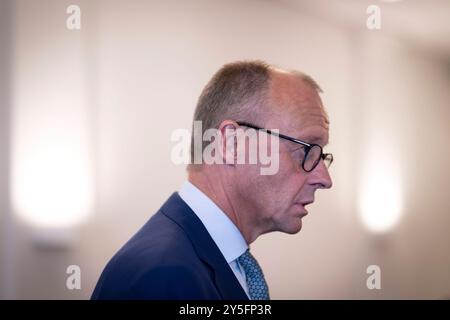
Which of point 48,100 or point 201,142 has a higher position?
point 48,100

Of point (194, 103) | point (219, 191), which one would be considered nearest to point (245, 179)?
point (219, 191)

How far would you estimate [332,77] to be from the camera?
2555 millimetres

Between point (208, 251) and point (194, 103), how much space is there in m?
1.38

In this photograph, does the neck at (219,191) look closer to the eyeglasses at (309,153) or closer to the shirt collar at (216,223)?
the shirt collar at (216,223)

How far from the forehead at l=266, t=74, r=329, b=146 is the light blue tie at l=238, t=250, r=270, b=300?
0.24 metres

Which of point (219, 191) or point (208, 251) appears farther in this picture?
point (219, 191)

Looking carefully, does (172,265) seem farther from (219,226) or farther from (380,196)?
(380,196)

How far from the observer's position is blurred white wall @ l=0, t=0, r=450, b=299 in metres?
1.95

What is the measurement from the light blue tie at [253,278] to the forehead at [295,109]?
238mm

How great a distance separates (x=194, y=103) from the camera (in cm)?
214

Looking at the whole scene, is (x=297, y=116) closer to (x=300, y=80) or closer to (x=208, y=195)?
(x=300, y=80)

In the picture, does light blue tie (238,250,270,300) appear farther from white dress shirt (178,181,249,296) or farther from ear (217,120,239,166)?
ear (217,120,239,166)
